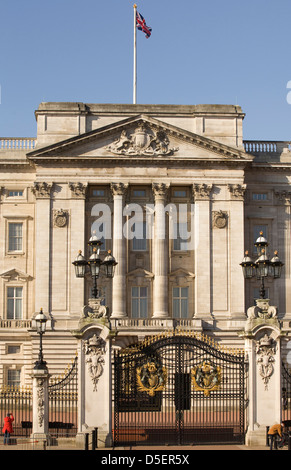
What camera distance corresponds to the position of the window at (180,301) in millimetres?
59781

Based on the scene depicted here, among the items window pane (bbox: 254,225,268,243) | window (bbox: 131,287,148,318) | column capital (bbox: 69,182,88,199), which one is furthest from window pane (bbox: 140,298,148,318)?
window pane (bbox: 254,225,268,243)

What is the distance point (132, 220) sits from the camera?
60.2 meters

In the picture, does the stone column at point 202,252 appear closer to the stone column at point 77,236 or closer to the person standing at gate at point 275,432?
the stone column at point 77,236

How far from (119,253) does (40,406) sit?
24819mm

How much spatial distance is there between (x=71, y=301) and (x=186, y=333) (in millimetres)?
7746

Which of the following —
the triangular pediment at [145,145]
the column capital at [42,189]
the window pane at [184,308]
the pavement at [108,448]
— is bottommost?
the pavement at [108,448]

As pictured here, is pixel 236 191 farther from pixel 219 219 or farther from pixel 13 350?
pixel 13 350

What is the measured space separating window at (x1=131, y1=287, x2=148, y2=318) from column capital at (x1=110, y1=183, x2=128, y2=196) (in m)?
6.44

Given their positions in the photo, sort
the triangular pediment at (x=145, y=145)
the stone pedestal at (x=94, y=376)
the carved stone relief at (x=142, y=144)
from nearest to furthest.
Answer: the stone pedestal at (x=94, y=376)
the triangular pediment at (x=145, y=145)
the carved stone relief at (x=142, y=144)

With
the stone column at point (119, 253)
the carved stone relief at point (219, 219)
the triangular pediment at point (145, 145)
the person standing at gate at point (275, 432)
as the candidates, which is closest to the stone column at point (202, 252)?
the carved stone relief at point (219, 219)

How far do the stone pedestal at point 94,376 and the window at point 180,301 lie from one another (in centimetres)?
2554

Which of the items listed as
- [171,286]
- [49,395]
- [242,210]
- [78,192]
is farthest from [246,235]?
[49,395]
